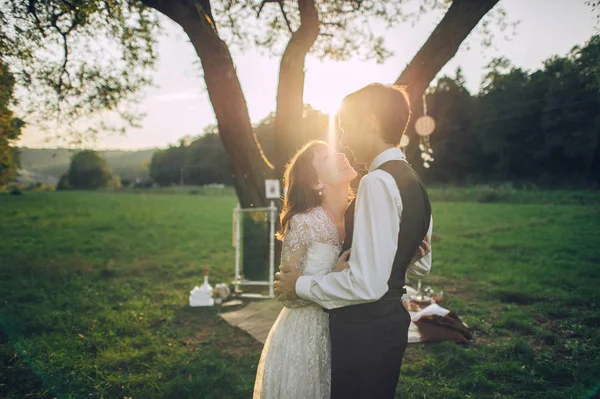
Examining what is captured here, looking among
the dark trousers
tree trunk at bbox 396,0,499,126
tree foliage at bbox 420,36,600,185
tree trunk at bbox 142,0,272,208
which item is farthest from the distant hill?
tree foliage at bbox 420,36,600,185

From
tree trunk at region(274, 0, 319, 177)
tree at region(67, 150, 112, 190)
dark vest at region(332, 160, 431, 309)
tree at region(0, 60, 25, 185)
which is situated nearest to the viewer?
dark vest at region(332, 160, 431, 309)

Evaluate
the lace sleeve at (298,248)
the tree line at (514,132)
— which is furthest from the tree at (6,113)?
the tree line at (514,132)

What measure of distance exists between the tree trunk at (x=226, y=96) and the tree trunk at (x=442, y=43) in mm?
2732

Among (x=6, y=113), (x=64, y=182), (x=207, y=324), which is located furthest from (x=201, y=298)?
(x=64, y=182)

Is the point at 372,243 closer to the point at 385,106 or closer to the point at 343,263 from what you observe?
the point at 343,263

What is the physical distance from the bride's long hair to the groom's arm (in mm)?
899

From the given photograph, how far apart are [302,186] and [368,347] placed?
1.17m

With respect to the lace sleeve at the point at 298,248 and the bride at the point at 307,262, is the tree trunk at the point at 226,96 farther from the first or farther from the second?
the lace sleeve at the point at 298,248

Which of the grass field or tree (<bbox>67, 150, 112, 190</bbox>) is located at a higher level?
tree (<bbox>67, 150, 112, 190</bbox>)

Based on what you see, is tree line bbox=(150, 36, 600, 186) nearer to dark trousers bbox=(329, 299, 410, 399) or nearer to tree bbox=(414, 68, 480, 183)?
tree bbox=(414, 68, 480, 183)

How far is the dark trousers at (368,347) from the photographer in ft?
7.00

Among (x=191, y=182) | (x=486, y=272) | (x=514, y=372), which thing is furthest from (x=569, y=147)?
(x=191, y=182)

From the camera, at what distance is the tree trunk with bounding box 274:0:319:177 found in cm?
651

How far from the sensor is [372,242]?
1.90 meters
